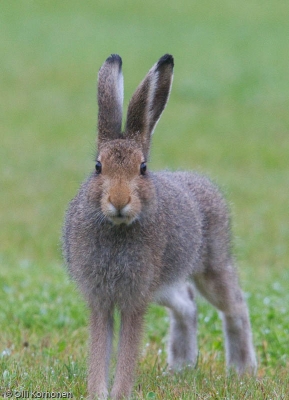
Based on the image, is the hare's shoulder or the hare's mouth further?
the hare's shoulder

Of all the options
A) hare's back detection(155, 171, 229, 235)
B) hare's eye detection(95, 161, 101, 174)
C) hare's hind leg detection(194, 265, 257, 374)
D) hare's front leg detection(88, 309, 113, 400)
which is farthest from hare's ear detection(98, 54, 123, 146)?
hare's hind leg detection(194, 265, 257, 374)

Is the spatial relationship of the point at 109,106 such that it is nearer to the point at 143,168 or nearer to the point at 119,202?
the point at 143,168

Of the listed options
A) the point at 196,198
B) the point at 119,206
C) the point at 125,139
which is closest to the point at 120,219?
the point at 119,206

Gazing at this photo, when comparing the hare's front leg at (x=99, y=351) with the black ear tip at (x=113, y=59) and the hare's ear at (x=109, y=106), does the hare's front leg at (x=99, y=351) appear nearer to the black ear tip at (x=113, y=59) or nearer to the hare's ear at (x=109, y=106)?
the hare's ear at (x=109, y=106)

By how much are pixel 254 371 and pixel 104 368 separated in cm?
188

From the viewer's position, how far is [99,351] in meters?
5.71

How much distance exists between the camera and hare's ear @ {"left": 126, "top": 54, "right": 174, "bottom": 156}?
5.76m

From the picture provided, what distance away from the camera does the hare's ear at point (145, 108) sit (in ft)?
18.9

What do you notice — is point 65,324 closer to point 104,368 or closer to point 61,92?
point 104,368

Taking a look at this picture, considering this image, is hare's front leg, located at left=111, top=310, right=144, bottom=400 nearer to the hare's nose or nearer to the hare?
the hare

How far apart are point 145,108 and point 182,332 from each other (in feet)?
7.65

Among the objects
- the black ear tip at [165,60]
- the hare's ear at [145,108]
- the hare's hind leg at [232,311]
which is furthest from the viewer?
the hare's hind leg at [232,311]

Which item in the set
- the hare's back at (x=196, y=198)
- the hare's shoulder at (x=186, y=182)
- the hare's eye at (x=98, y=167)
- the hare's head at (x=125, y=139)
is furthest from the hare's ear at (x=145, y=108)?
the hare's shoulder at (x=186, y=182)

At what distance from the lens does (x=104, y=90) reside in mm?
5844
